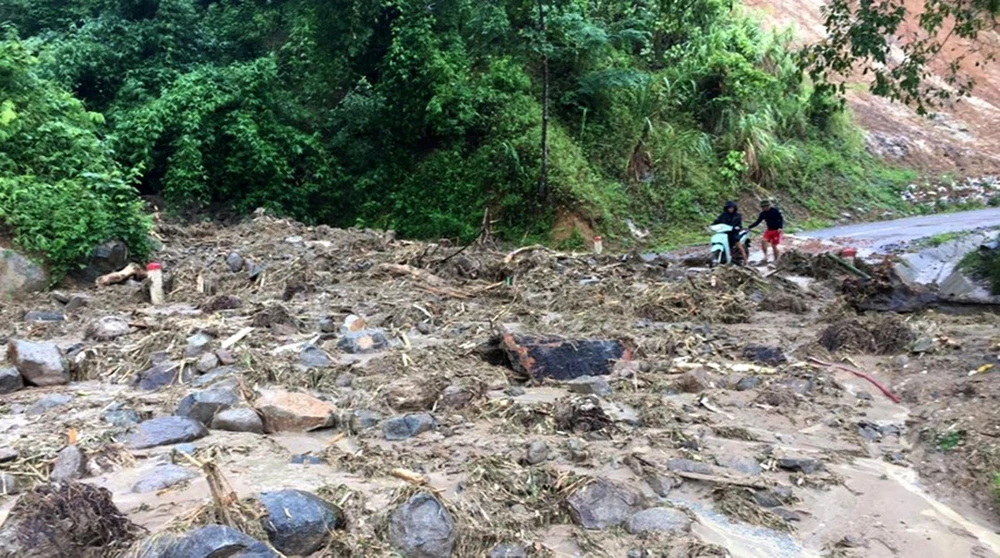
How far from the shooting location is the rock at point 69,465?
4.16 meters

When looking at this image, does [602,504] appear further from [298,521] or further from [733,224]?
[733,224]

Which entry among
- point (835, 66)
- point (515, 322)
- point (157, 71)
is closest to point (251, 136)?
point (157, 71)

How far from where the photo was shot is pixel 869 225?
1986cm

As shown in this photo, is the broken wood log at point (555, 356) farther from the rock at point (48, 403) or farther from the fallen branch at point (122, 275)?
the fallen branch at point (122, 275)

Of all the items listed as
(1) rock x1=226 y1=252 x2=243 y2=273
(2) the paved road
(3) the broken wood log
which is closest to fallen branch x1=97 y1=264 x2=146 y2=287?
(1) rock x1=226 y1=252 x2=243 y2=273

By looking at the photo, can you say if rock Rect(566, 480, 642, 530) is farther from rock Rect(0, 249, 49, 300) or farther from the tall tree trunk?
the tall tree trunk

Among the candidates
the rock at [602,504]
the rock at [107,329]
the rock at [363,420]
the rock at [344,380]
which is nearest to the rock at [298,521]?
the rock at [602,504]

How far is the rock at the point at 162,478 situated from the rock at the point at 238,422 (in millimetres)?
636

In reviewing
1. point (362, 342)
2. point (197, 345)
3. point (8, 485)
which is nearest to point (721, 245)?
point (362, 342)

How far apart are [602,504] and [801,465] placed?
1402 mm

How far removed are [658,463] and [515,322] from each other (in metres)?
4.04

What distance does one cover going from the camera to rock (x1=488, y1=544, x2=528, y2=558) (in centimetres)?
357

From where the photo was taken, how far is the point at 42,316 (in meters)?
8.60

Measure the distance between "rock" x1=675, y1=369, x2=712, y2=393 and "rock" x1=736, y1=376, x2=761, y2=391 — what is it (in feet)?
0.73
